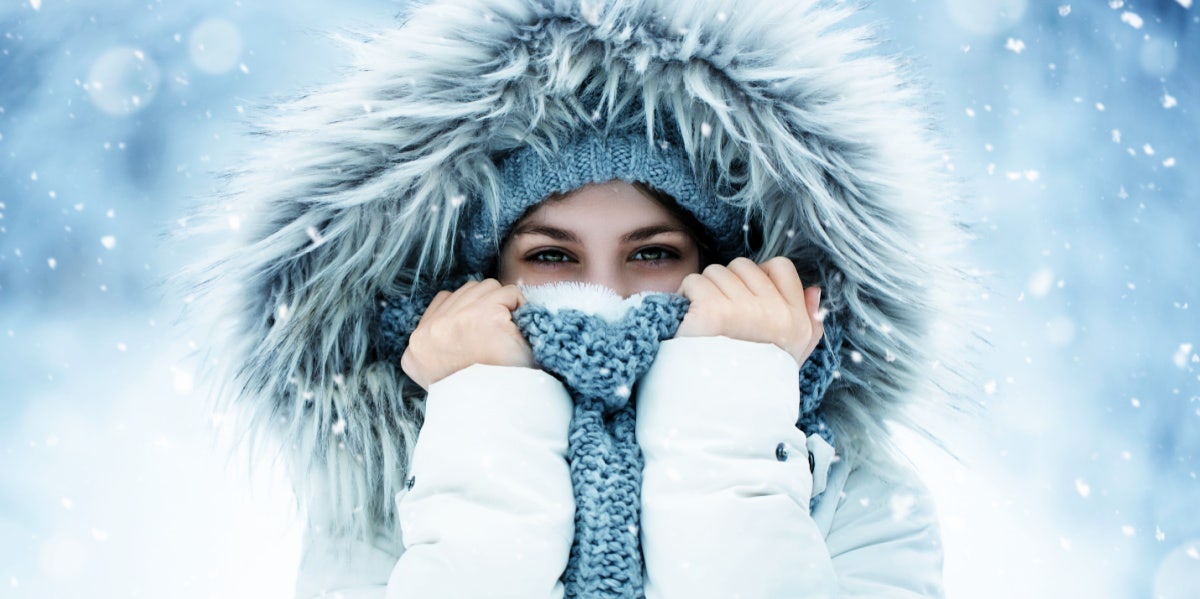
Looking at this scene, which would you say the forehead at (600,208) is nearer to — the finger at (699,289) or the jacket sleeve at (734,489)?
the finger at (699,289)

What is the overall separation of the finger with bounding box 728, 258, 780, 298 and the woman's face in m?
0.15

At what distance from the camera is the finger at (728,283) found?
145 cm

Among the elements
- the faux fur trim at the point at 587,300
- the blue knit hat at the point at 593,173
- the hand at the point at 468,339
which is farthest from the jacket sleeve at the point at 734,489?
the blue knit hat at the point at 593,173

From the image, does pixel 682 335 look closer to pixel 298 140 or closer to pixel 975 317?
pixel 975 317

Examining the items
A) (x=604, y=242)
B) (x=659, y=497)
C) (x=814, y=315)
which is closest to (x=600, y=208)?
(x=604, y=242)

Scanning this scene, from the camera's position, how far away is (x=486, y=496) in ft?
4.17

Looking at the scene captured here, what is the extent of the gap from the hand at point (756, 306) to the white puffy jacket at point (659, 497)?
3 cm

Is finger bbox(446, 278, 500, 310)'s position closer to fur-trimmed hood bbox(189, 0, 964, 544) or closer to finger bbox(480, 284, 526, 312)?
finger bbox(480, 284, 526, 312)

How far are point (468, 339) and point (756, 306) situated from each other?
0.43m

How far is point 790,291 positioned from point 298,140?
0.82 metres

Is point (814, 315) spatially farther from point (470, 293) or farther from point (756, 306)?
point (470, 293)

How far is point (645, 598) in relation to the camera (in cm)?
129

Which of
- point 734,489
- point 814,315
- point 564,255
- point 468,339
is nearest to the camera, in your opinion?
point 734,489

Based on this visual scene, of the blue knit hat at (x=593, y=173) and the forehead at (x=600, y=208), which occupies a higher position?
the blue knit hat at (x=593, y=173)
